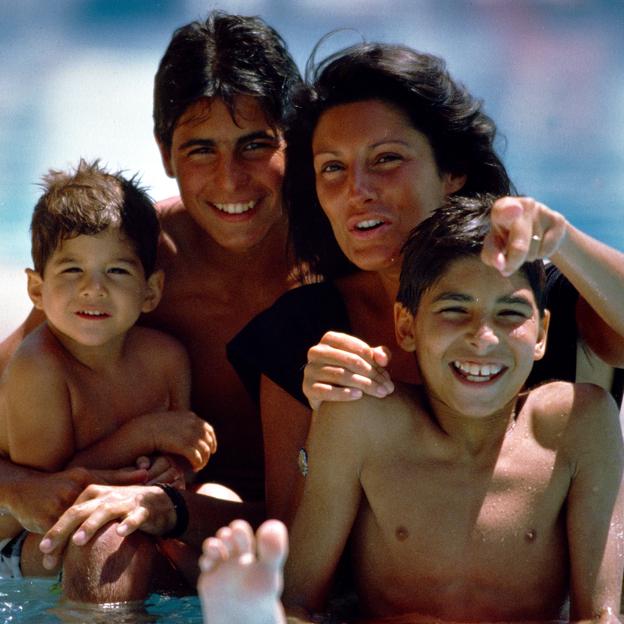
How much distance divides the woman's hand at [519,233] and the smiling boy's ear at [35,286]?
4.44 ft

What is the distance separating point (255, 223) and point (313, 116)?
1.20 feet

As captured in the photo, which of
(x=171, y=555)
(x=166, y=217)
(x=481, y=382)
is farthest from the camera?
(x=166, y=217)

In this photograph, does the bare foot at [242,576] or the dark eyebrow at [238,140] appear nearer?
the bare foot at [242,576]

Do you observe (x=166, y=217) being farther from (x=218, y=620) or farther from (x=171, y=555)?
(x=218, y=620)

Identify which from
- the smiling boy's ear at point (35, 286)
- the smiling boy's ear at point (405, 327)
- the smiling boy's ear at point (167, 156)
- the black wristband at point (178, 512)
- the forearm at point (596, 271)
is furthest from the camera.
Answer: the smiling boy's ear at point (167, 156)

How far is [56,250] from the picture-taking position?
306 centimetres

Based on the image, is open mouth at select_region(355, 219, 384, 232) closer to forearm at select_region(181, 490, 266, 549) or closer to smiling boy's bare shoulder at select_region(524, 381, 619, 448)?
smiling boy's bare shoulder at select_region(524, 381, 619, 448)

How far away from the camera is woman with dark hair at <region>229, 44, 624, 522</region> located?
9.45 feet

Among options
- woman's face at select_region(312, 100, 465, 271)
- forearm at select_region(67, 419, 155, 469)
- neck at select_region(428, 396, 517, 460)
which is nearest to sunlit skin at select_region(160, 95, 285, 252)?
woman's face at select_region(312, 100, 465, 271)

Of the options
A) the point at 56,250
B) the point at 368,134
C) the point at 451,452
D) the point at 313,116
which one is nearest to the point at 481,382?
the point at 451,452

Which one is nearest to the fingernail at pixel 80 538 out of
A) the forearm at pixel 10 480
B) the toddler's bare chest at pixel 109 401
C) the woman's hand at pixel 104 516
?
the woman's hand at pixel 104 516

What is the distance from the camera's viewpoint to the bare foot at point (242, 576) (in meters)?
1.98

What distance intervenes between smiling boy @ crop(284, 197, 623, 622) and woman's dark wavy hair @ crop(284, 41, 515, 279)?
0.50m

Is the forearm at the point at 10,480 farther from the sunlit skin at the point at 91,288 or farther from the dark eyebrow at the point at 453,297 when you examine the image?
the dark eyebrow at the point at 453,297
